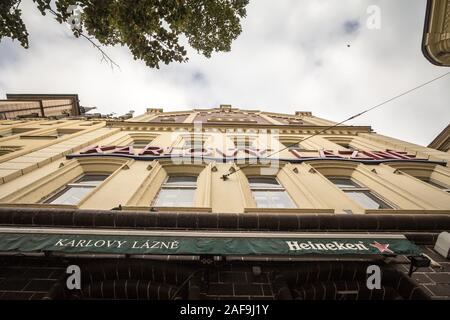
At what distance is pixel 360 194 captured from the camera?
8.17 meters

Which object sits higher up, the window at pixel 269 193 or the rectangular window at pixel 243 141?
the rectangular window at pixel 243 141

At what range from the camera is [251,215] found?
212 inches

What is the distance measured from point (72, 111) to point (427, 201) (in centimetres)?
4581

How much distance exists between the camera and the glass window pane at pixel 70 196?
710 cm

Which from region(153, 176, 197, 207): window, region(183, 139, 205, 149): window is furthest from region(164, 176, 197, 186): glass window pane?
region(183, 139, 205, 149): window

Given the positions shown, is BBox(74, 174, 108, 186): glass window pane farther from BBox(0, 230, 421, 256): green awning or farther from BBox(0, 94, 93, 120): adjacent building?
BBox(0, 94, 93, 120): adjacent building

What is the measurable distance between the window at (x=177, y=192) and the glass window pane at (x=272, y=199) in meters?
2.18

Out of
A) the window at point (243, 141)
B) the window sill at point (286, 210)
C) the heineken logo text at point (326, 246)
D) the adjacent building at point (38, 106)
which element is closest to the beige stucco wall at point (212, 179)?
the window sill at point (286, 210)

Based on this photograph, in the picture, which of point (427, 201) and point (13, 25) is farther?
point (427, 201)

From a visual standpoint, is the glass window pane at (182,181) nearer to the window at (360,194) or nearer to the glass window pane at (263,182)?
the glass window pane at (263,182)
